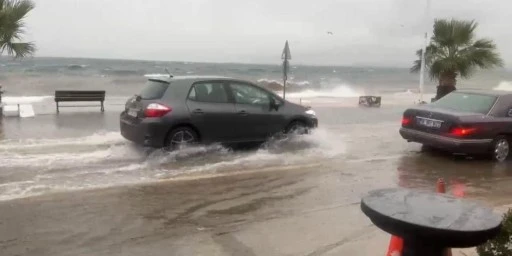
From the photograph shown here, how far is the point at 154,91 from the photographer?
9.27 meters

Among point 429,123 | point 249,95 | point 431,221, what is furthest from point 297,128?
point 431,221

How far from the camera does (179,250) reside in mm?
4730

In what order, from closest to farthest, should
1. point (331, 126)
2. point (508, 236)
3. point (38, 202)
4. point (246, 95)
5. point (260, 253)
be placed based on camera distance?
point (508, 236) < point (260, 253) < point (38, 202) < point (246, 95) < point (331, 126)

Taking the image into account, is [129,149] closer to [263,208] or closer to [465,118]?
[263,208]

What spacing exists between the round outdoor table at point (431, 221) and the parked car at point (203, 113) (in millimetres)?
6134

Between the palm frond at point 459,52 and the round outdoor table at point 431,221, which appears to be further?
the palm frond at point 459,52

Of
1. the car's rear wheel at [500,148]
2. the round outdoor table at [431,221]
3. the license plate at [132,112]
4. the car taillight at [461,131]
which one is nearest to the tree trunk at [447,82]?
the car's rear wheel at [500,148]

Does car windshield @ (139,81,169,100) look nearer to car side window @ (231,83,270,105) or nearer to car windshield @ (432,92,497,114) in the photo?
car side window @ (231,83,270,105)

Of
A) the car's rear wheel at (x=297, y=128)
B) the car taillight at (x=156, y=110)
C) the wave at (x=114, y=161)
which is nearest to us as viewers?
the wave at (x=114, y=161)

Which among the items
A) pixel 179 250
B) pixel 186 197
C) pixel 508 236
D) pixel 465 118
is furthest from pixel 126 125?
pixel 508 236

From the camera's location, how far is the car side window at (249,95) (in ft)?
32.4

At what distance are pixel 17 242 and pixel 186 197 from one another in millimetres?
2231

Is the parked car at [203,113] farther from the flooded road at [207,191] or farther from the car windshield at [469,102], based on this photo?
the car windshield at [469,102]

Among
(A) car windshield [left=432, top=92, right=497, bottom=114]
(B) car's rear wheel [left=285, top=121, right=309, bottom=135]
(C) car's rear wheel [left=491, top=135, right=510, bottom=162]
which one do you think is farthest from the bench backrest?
(C) car's rear wheel [left=491, top=135, right=510, bottom=162]
